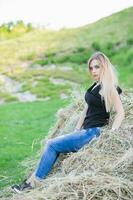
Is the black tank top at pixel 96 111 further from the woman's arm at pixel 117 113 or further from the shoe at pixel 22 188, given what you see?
the shoe at pixel 22 188

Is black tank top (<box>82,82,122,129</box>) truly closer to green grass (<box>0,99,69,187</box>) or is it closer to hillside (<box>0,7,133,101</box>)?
green grass (<box>0,99,69,187</box>)

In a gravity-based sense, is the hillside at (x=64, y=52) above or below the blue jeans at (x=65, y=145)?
below

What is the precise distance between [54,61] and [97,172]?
2546cm

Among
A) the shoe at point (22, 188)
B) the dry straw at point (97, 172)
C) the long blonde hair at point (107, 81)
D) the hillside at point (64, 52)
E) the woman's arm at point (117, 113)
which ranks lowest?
the hillside at point (64, 52)

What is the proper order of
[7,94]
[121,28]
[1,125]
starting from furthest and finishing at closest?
[121,28] < [7,94] < [1,125]

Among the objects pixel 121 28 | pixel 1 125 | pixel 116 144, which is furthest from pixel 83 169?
pixel 121 28

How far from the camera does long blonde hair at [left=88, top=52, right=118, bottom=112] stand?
22.8 ft

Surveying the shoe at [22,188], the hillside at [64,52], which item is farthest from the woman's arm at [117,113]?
the hillside at [64,52]

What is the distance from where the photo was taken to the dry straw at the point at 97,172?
5.62 metres

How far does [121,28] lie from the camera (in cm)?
3322

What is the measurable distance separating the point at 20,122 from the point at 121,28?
1875 centimetres

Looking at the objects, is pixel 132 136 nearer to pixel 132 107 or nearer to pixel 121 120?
pixel 121 120

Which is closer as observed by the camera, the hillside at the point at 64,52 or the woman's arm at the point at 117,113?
the woman's arm at the point at 117,113

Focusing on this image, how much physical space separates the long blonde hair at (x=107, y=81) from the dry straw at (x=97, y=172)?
14.4 inches
